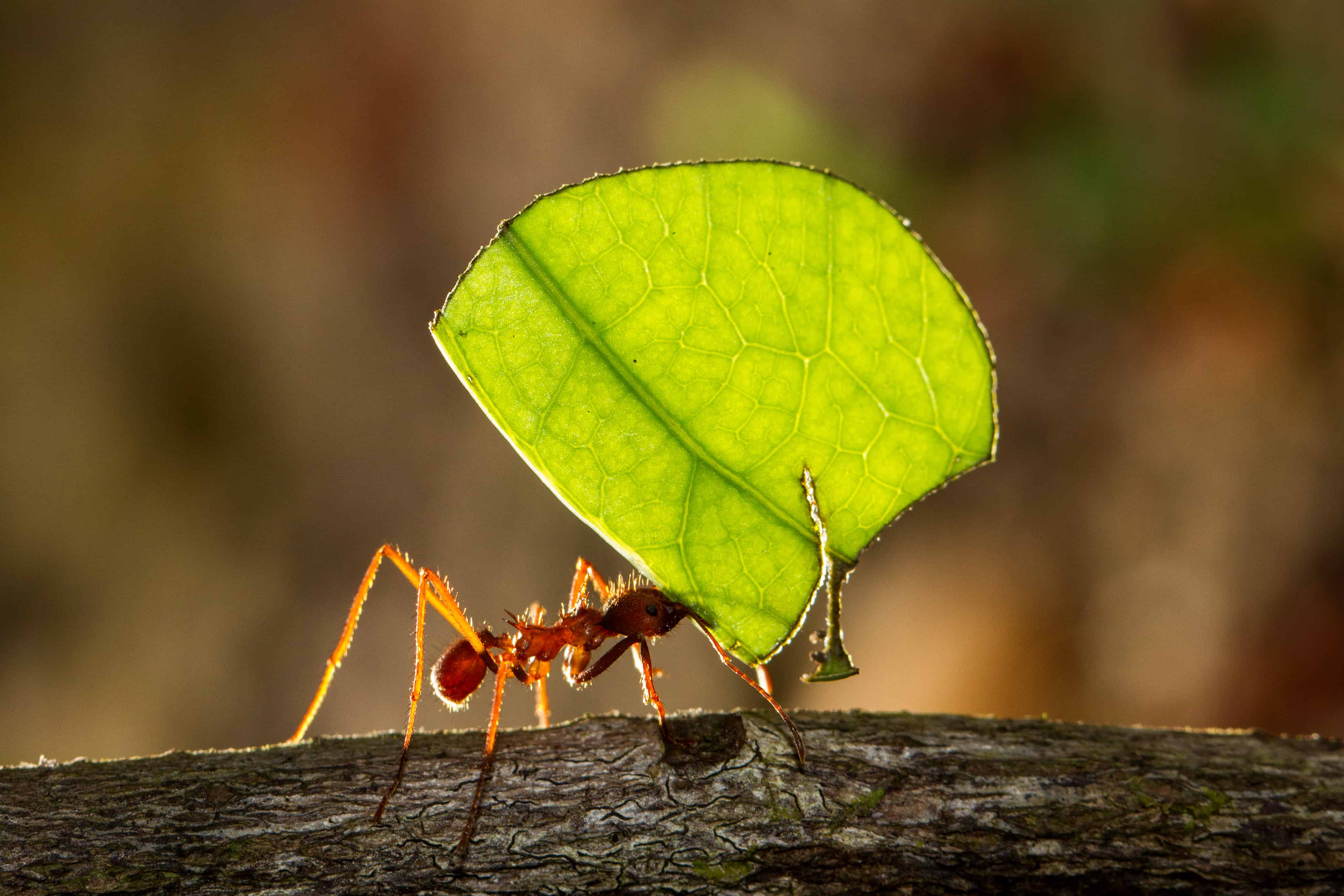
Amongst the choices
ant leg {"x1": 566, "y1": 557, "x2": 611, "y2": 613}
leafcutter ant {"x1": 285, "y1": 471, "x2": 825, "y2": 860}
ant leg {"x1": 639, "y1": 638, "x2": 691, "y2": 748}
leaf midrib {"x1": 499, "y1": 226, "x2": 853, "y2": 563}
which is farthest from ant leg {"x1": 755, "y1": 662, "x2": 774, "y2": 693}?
ant leg {"x1": 566, "y1": 557, "x2": 611, "y2": 613}

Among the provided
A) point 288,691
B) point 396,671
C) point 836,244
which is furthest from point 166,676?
point 836,244

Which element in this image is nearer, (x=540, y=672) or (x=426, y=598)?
(x=426, y=598)

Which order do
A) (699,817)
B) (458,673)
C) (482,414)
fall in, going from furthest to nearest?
(482,414) → (458,673) → (699,817)

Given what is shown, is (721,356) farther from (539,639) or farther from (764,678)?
(539,639)

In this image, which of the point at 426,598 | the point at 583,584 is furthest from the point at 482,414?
the point at 426,598

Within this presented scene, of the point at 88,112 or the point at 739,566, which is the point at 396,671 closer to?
the point at 88,112

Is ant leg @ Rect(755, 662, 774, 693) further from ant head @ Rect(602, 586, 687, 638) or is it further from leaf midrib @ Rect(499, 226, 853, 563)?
leaf midrib @ Rect(499, 226, 853, 563)
